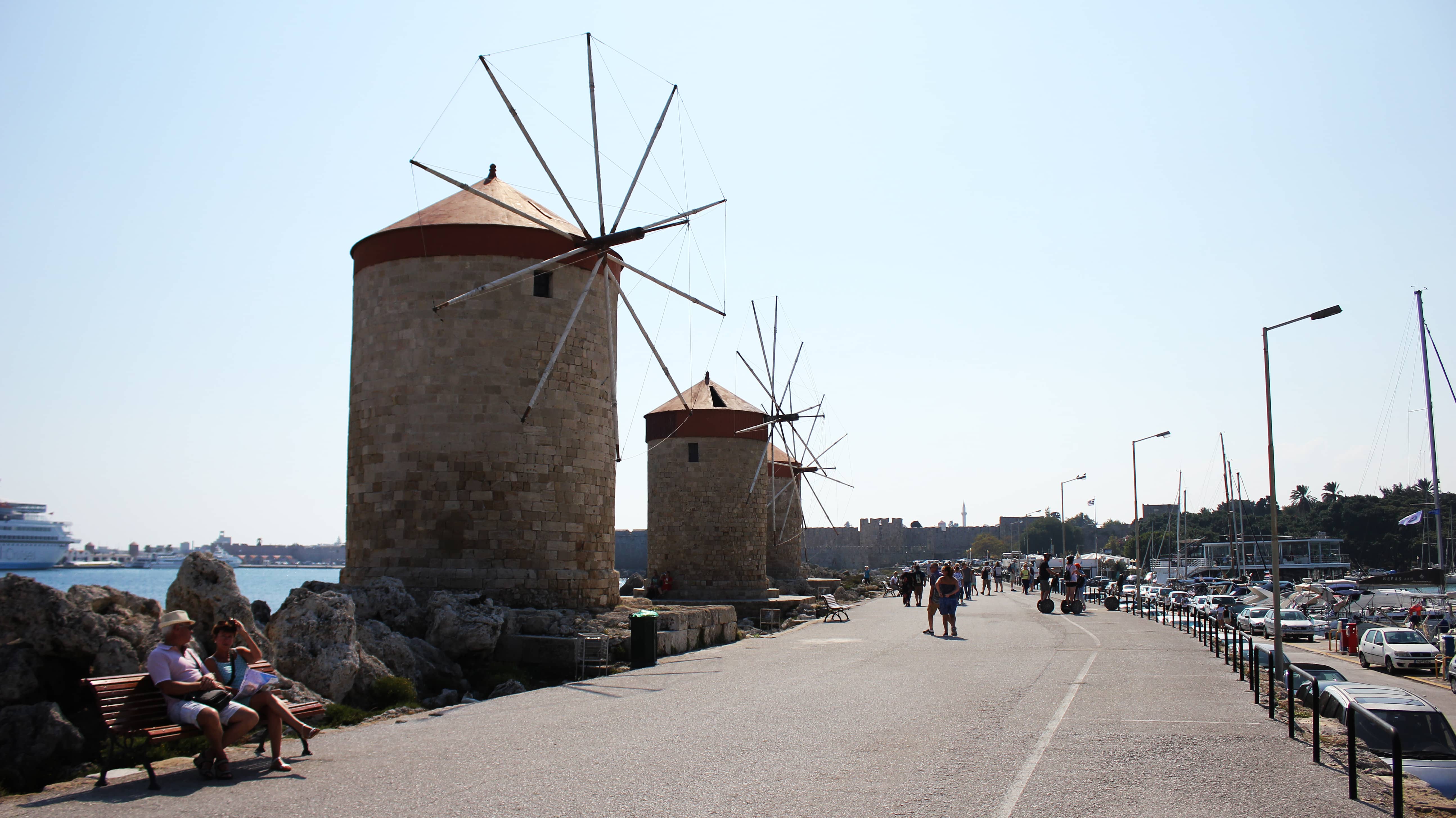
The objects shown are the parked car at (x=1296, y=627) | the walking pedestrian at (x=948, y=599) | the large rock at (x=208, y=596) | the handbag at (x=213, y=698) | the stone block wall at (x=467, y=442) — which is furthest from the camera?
the parked car at (x=1296, y=627)

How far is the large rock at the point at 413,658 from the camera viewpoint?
41.3 feet

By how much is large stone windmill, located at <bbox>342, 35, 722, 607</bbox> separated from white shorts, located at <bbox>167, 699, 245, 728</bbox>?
987 centimetres

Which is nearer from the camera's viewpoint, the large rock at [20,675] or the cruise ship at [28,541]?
the large rock at [20,675]

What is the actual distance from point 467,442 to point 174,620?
10.1 m

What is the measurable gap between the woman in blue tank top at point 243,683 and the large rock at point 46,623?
1.40 metres

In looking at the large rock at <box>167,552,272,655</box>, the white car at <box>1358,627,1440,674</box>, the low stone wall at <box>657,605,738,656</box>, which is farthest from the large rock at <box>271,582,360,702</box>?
the white car at <box>1358,627,1440,674</box>

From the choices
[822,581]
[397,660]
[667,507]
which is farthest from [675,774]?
[822,581]

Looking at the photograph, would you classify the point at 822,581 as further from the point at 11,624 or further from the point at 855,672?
the point at 11,624

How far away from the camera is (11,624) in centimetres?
814

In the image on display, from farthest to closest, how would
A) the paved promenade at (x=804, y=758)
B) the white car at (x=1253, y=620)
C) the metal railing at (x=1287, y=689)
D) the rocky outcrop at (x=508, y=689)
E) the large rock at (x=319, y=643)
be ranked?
the white car at (x=1253, y=620), the rocky outcrop at (x=508, y=689), the large rock at (x=319, y=643), the metal railing at (x=1287, y=689), the paved promenade at (x=804, y=758)

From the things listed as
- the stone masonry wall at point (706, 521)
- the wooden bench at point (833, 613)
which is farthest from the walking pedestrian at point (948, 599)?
the stone masonry wall at point (706, 521)

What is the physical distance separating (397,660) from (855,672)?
617cm

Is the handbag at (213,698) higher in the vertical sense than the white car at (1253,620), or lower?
higher

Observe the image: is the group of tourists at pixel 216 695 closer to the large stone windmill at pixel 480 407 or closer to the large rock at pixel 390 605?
the large rock at pixel 390 605
